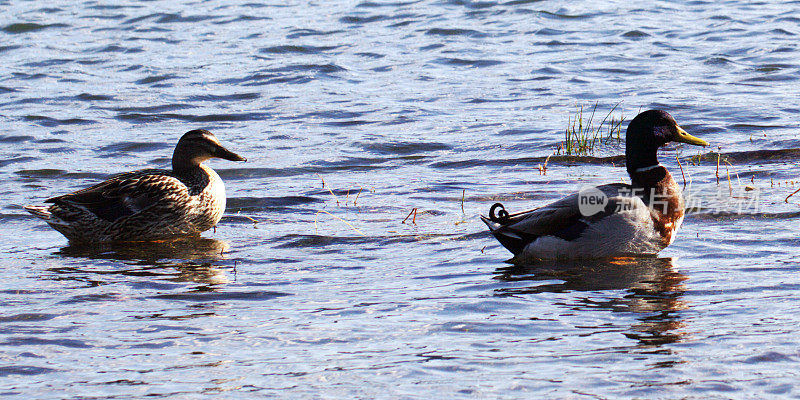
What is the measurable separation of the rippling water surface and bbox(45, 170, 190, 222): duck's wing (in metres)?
0.37

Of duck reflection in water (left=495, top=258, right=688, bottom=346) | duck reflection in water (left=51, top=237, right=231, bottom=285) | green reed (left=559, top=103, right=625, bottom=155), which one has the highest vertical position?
green reed (left=559, top=103, right=625, bottom=155)

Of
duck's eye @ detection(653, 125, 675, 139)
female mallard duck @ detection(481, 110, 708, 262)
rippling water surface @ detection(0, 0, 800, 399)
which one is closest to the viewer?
rippling water surface @ detection(0, 0, 800, 399)

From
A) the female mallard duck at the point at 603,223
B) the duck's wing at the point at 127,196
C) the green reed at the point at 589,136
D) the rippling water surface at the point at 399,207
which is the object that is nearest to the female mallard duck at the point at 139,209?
the duck's wing at the point at 127,196

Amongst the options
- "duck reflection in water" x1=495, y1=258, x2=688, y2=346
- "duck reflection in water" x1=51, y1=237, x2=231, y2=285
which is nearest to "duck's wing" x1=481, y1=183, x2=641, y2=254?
"duck reflection in water" x1=495, y1=258, x2=688, y2=346

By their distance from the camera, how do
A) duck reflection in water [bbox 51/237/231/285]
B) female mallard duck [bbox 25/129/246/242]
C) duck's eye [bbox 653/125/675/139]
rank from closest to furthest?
duck reflection in water [bbox 51/237/231/285]
duck's eye [bbox 653/125/675/139]
female mallard duck [bbox 25/129/246/242]

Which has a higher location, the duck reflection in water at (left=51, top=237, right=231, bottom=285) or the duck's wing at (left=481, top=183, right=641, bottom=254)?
the duck's wing at (left=481, top=183, right=641, bottom=254)

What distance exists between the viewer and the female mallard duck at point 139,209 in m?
8.48

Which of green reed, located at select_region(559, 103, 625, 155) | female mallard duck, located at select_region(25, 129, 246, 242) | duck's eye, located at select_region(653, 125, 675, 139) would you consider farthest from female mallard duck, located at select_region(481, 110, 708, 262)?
green reed, located at select_region(559, 103, 625, 155)

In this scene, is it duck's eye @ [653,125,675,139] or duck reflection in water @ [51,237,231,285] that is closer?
duck reflection in water @ [51,237,231,285]

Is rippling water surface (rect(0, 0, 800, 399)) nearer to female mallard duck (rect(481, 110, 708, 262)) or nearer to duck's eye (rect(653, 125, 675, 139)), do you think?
female mallard duck (rect(481, 110, 708, 262))

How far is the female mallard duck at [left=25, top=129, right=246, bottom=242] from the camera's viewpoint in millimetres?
8484

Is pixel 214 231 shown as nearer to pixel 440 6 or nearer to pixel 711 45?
pixel 711 45

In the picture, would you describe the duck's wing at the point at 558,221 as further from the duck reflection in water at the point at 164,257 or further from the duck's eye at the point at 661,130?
the duck reflection in water at the point at 164,257

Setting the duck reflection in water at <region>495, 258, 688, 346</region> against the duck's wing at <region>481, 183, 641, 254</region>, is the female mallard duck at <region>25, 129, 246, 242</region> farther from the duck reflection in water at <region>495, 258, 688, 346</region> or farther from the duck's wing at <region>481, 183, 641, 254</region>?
the duck reflection in water at <region>495, 258, 688, 346</region>
